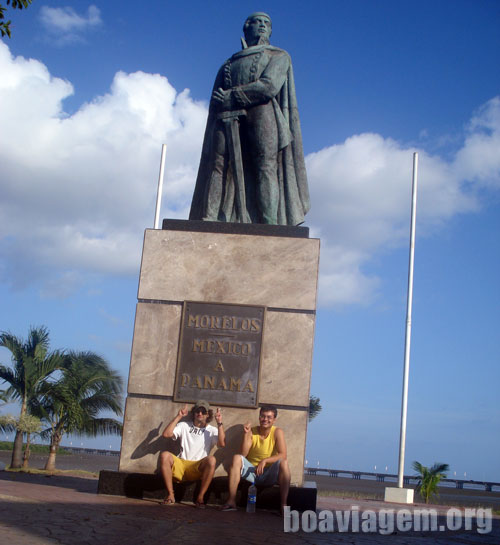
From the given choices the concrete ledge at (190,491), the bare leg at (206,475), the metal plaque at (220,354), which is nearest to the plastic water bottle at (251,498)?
the concrete ledge at (190,491)

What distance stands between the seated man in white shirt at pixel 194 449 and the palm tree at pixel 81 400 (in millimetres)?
11970

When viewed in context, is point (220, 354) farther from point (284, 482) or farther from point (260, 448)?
point (284, 482)

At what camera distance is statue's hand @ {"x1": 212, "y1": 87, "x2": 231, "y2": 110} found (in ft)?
26.6

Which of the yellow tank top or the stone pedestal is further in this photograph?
the stone pedestal

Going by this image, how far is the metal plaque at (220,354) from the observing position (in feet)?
22.4

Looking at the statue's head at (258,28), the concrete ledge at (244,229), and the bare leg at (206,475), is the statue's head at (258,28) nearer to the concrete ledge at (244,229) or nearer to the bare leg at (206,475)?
the concrete ledge at (244,229)

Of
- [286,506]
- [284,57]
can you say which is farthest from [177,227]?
[286,506]

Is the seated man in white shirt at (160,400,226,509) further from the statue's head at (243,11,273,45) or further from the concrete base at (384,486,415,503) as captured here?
the concrete base at (384,486,415,503)

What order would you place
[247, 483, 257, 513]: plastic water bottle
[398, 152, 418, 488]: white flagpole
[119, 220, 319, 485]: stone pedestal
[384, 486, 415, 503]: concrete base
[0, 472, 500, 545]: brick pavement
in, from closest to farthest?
[0, 472, 500, 545]: brick pavement → [247, 483, 257, 513]: plastic water bottle → [119, 220, 319, 485]: stone pedestal → [384, 486, 415, 503]: concrete base → [398, 152, 418, 488]: white flagpole

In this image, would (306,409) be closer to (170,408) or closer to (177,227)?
(170,408)

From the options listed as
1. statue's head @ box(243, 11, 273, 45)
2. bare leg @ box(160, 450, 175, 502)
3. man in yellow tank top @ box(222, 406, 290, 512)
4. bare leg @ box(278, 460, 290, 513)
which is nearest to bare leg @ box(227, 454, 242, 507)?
man in yellow tank top @ box(222, 406, 290, 512)

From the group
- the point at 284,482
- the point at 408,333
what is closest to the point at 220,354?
the point at 284,482

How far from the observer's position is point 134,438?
22.5 ft

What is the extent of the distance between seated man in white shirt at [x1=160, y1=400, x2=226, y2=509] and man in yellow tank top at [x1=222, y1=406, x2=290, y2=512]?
0.75 feet
